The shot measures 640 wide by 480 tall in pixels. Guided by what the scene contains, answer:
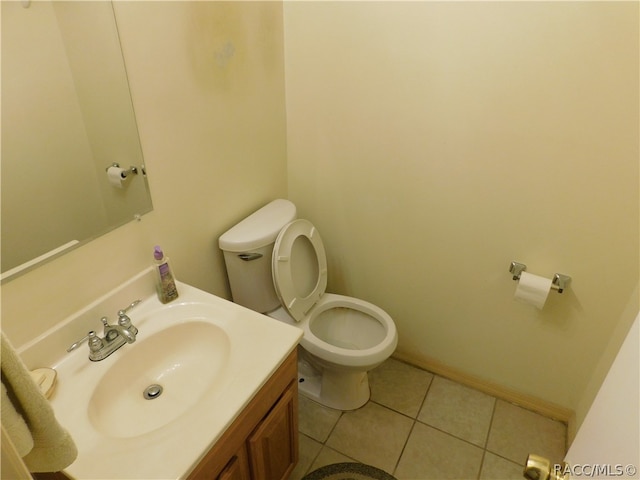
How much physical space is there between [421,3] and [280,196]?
97 centimetres

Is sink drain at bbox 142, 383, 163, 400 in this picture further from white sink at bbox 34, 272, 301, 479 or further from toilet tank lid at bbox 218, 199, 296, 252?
toilet tank lid at bbox 218, 199, 296, 252

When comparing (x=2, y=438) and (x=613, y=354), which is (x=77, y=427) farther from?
(x=613, y=354)

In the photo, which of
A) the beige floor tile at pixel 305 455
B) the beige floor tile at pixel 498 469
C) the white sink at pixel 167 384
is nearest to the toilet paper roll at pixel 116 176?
the white sink at pixel 167 384

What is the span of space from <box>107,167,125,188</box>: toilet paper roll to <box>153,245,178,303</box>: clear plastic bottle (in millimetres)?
215

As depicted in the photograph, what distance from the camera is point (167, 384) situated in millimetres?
1150

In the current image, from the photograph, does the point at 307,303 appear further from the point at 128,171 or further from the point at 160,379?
the point at 128,171

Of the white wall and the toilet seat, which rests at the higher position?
the white wall

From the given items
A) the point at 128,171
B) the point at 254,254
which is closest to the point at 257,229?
the point at 254,254

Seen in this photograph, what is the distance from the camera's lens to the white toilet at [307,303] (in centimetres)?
156

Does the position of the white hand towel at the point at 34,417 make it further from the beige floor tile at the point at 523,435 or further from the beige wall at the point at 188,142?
the beige floor tile at the point at 523,435

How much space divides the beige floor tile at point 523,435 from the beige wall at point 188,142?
1.36 metres

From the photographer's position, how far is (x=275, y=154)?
179 centimetres

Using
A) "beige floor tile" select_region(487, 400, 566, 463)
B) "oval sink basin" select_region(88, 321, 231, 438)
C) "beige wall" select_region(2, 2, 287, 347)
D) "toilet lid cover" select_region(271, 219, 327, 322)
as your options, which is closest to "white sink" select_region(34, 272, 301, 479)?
"oval sink basin" select_region(88, 321, 231, 438)

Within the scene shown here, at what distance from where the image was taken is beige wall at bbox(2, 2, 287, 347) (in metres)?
1.05
